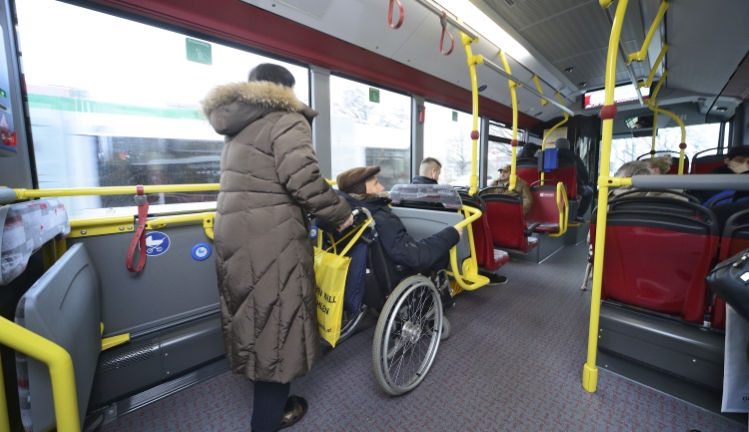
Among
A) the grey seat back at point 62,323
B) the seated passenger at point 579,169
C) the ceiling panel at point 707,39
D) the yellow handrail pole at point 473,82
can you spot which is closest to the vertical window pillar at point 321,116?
the yellow handrail pole at point 473,82

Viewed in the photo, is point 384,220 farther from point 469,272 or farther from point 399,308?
point 469,272

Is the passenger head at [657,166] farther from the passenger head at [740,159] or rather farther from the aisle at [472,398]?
the aisle at [472,398]

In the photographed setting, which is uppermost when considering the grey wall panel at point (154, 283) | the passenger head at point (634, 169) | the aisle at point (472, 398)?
the passenger head at point (634, 169)

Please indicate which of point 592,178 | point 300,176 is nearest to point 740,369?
point 300,176

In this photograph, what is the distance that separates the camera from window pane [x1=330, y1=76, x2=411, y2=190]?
3.64 meters

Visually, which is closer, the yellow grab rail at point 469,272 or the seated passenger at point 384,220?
the seated passenger at point 384,220

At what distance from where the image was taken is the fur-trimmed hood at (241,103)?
50.7 inches

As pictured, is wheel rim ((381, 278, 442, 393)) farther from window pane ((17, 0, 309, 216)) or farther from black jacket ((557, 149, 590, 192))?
black jacket ((557, 149, 590, 192))

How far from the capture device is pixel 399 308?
1776 mm

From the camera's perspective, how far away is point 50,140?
201cm

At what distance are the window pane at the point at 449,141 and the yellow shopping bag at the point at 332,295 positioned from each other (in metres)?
3.59

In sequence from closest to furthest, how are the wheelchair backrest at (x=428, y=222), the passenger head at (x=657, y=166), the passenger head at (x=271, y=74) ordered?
the passenger head at (x=271, y=74)
the wheelchair backrest at (x=428, y=222)
the passenger head at (x=657, y=166)

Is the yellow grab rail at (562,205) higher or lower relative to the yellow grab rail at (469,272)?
higher

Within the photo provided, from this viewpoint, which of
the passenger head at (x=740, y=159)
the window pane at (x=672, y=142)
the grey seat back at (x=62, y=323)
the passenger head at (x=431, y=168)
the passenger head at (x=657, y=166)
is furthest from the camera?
the window pane at (x=672, y=142)
